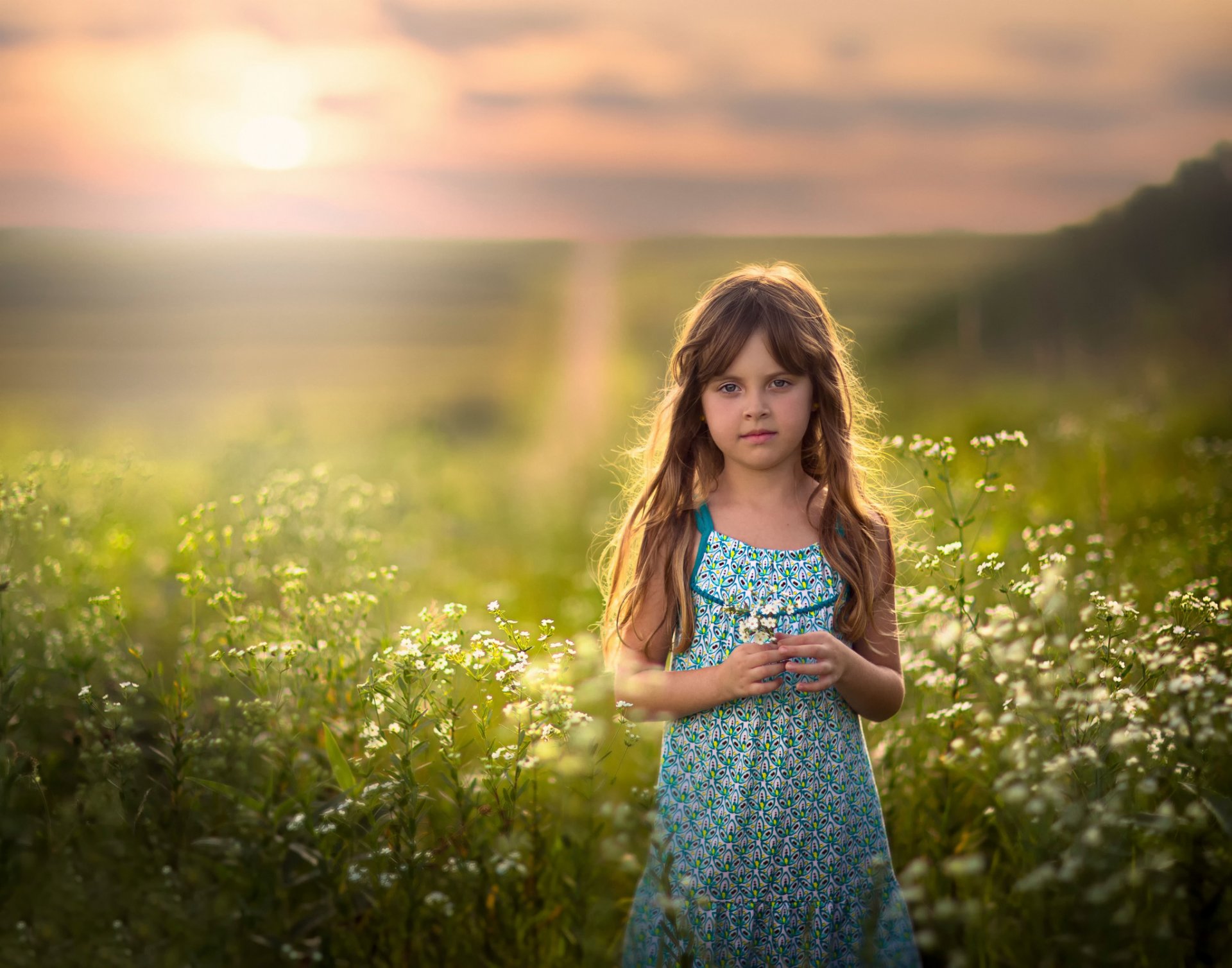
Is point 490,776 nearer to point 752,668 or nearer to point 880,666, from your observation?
point 752,668

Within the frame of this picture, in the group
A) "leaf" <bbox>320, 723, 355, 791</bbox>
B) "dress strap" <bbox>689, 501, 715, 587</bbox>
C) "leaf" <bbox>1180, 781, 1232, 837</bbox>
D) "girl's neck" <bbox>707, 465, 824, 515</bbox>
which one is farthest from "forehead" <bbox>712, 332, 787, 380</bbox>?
"leaf" <bbox>320, 723, 355, 791</bbox>

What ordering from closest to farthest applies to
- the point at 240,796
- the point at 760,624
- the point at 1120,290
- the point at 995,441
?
the point at 760,624, the point at 240,796, the point at 995,441, the point at 1120,290

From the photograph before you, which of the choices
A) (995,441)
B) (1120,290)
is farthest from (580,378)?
(995,441)

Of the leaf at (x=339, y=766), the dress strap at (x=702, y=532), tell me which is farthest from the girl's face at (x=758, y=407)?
the leaf at (x=339, y=766)

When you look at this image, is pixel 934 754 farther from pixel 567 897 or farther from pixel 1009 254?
pixel 1009 254

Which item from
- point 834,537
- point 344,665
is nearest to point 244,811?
point 344,665

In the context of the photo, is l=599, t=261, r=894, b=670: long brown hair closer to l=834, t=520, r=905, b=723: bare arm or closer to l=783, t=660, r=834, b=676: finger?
l=834, t=520, r=905, b=723: bare arm

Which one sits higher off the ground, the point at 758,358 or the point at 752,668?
the point at 758,358

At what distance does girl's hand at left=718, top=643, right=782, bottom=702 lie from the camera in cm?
227

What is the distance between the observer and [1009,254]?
17016 mm

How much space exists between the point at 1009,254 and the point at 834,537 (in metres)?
16.2

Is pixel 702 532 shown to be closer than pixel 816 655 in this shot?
No

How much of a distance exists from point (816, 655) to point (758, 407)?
65cm

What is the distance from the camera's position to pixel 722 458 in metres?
2.85
